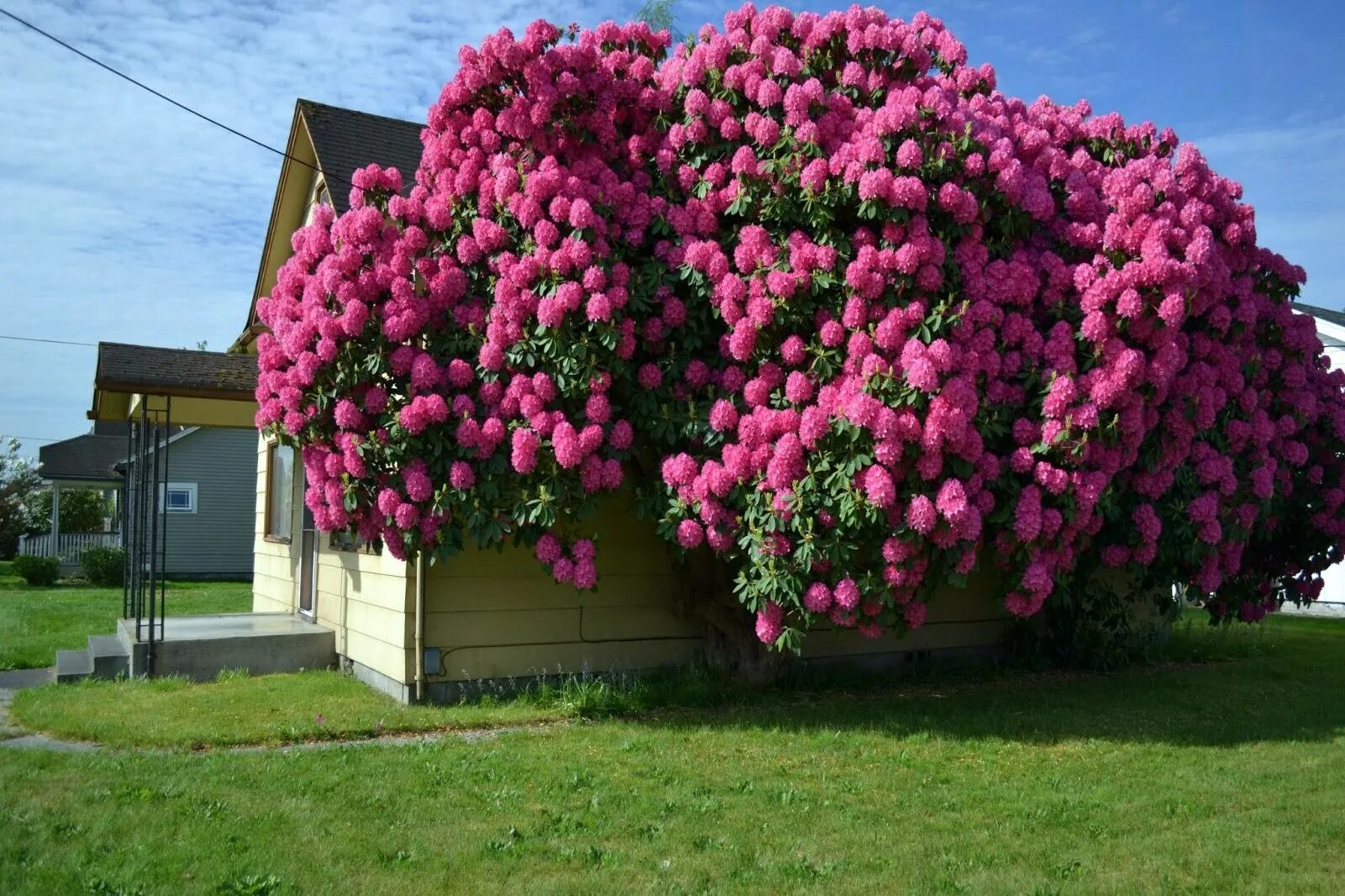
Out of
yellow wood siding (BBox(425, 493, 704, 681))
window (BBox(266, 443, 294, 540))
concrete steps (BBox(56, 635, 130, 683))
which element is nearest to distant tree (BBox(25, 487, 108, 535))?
window (BBox(266, 443, 294, 540))

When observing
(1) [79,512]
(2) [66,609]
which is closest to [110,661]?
(2) [66,609]

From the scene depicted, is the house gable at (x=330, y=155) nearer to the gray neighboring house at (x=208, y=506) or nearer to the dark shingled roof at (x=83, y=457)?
the gray neighboring house at (x=208, y=506)

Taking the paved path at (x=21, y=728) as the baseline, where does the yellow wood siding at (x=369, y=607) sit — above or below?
above

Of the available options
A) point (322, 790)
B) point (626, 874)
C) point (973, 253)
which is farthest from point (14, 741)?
point (973, 253)

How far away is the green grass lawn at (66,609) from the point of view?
11.7 metres

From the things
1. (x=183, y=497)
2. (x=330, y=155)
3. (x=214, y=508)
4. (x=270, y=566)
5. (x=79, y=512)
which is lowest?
(x=270, y=566)

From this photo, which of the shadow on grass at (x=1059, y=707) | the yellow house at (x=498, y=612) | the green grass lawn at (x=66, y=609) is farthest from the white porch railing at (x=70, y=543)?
the shadow on grass at (x=1059, y=707)

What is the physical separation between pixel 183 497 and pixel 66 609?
11.4m

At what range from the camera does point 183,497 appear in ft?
90.8

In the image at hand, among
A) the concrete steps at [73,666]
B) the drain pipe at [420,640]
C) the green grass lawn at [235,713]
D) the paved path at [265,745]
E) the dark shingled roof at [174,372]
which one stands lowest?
the paved path at [265,745]

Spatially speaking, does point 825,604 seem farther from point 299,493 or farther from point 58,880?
point 299,493

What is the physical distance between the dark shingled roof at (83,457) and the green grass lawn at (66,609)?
239 inches

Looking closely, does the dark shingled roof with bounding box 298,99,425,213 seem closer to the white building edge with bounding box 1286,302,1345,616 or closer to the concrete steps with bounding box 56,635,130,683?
the concrete steps with bounding box 56,635,130,683

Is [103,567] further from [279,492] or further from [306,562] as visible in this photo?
[306,562]
